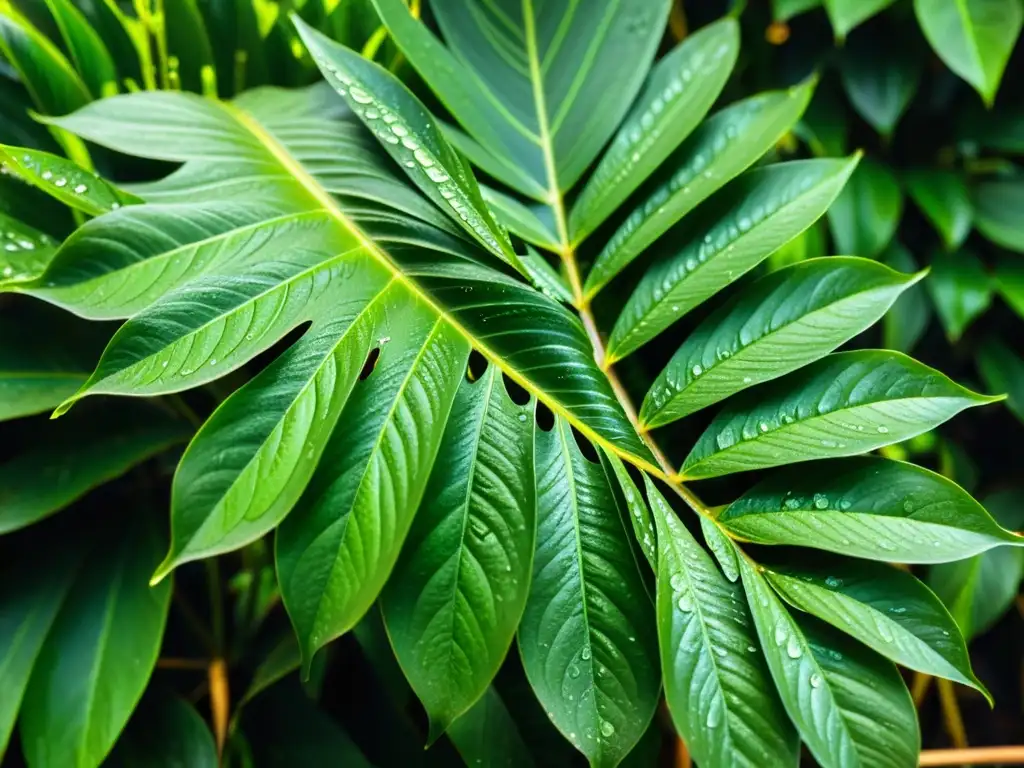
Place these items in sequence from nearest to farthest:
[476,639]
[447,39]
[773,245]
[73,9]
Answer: [476,639]
[773,245]
[73,9]
[447,39]

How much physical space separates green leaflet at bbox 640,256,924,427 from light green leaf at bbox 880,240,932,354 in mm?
425

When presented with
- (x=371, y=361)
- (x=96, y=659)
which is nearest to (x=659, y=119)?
(x=371, y=361)

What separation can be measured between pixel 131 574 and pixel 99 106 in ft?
1.42

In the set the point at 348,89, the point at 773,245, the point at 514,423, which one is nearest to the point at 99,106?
the point at 348,89

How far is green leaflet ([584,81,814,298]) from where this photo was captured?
0.64 meters

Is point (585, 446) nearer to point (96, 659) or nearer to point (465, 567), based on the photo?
point (465, 567)

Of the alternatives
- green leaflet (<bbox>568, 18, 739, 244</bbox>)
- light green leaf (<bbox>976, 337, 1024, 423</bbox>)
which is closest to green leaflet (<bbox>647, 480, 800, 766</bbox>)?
green leaflet (<bbox>568, 18, 739, 244</bbox>)

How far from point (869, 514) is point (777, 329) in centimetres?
16

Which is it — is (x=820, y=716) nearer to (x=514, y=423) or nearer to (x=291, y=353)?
(x=514, y=423)

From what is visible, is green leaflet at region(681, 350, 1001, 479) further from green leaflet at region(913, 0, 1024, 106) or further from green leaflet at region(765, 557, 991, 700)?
green leaflet at region(913, 0, 1024, 106)

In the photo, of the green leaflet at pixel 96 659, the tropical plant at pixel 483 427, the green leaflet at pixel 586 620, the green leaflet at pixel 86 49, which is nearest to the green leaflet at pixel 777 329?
the tropical plant at pixel 483 427

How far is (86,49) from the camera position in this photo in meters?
0.71

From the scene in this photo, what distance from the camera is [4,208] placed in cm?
64

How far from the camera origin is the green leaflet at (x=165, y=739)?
66 centimetres
